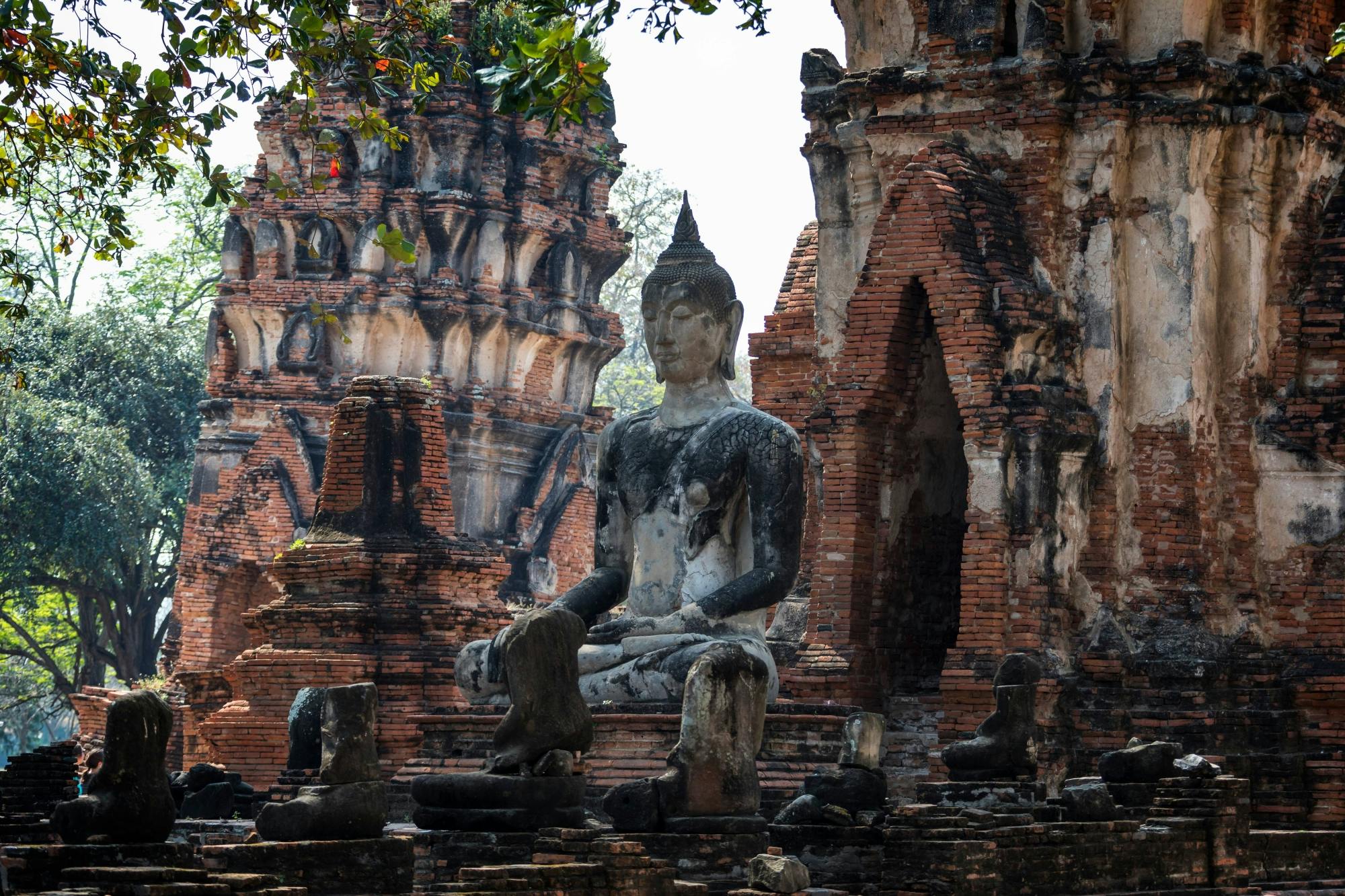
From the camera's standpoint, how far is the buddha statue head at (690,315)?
40.2 ft

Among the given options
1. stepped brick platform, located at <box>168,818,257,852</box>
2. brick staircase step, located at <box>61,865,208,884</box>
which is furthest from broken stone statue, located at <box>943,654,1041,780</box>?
brick staircase step, located at <box>61,865,208,884</box>

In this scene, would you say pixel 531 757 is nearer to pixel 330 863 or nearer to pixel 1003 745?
pixel 330 863

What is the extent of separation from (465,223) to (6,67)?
58.4ft

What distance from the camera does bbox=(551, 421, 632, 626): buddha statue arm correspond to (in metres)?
12.4

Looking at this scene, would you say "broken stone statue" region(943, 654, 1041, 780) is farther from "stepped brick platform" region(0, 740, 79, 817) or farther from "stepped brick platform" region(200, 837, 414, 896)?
"stepped brick platform" region(0, 740, 79, 817)

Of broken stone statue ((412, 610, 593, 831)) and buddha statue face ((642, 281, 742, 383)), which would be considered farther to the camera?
buddha statue face ((642, 281, 742, 383))

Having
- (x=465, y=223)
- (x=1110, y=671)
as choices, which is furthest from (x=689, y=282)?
(x=465, y=223)

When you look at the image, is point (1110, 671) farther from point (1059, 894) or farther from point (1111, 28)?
point (1059, 894)

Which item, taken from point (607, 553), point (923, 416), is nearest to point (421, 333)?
point (923, 416)

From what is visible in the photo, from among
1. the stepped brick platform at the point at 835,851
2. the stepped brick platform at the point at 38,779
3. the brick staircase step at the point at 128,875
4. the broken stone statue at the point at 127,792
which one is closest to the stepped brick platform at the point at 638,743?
the stepped brick platform at the point at 835,851

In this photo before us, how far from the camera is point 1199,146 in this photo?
16.2 m

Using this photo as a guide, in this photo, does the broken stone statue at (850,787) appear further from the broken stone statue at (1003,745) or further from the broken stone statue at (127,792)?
the broken stone statue at (127,792)

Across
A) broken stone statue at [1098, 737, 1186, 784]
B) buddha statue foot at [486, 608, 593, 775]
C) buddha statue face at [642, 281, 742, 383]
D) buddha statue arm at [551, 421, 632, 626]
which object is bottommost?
broken stone statue at [1098, 737, 1186, 784]

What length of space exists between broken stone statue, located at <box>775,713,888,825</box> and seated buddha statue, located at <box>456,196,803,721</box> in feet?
2.69
